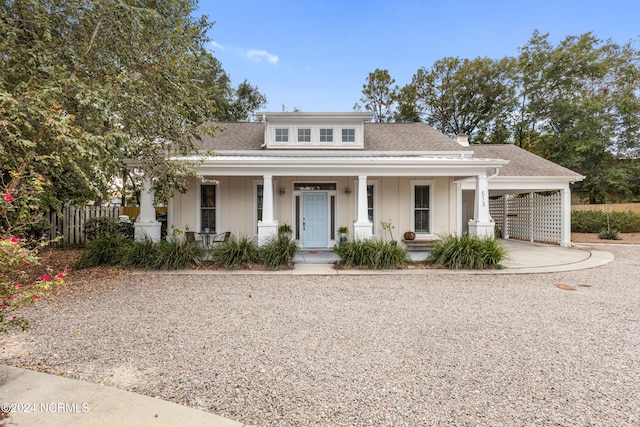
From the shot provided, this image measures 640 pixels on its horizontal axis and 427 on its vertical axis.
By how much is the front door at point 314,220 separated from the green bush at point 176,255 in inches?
157

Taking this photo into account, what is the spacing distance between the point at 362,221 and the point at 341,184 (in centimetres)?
251

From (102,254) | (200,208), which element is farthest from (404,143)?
(102,254)

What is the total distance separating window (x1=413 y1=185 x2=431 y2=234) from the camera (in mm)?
11250

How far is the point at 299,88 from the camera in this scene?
865 inches

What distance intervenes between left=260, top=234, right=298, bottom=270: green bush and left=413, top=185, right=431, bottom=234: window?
206 inches

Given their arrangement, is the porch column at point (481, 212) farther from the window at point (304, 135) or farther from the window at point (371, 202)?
the window at point (304, 135)

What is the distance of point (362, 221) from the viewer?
29.9 ft

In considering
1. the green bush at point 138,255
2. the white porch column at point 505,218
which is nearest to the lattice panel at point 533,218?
the white porch column at point 505,218

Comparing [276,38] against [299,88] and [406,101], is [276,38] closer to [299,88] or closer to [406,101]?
[299,88]

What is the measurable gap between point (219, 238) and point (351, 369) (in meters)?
8.47

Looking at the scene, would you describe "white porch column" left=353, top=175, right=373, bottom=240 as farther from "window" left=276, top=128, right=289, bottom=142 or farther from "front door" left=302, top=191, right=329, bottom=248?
"window" left=276, top=128, right=289, bottom=142

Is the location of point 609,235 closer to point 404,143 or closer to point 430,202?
point 430,202

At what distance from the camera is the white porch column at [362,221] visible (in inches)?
354

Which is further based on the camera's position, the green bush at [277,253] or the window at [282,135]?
the window at [282,135]
